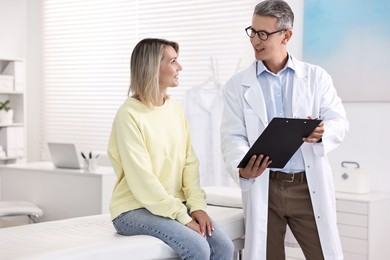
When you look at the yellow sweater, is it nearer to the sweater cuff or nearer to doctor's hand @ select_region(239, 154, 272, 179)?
the sweater cuff

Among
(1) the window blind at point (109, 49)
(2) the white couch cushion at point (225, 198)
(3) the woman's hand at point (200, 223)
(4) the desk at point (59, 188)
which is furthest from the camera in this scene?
(1) the window blind at point (109, 49)

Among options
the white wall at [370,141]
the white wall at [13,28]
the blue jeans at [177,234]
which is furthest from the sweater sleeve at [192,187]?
the white wall at [13,28]

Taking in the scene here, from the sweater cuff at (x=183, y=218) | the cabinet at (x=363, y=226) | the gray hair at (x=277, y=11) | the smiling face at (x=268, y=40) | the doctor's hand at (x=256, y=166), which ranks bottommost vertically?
the cabinet at (x=363, y=226)

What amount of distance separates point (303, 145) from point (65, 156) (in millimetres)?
2856

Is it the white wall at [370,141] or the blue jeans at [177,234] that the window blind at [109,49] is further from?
the blue jeans at [177,234]

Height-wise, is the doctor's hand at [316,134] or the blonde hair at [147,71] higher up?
the blonde hair at [147,71]

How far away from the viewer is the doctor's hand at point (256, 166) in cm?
241

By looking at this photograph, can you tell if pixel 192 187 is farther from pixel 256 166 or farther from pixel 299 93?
pixel 299 93

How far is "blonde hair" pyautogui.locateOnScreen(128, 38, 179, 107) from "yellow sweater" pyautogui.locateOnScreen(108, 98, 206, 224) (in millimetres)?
45

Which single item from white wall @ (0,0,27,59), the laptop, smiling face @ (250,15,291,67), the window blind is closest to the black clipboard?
smiling face @ (250,15,291,67)

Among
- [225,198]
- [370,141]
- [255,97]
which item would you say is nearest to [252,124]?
[255,97]

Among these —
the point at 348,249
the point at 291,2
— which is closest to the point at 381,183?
the point at 348,249

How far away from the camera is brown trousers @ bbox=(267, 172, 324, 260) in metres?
2.60

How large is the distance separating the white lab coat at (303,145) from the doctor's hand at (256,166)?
93 mm
